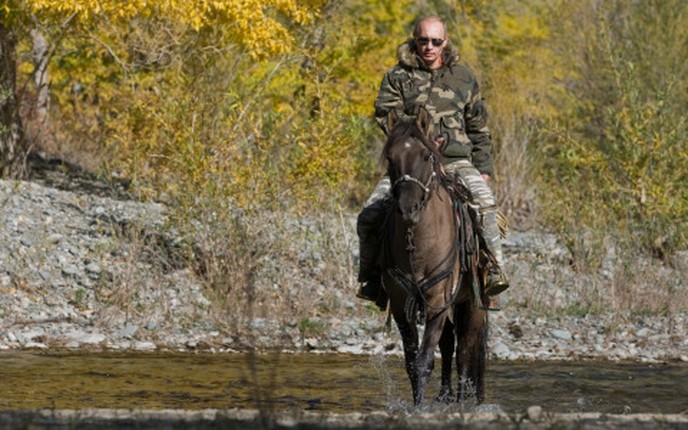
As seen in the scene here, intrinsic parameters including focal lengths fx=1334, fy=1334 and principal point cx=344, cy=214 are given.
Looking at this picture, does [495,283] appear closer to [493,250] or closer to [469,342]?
[493,250]

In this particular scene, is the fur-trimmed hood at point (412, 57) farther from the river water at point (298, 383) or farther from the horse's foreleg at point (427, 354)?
the river water at point (298, 383)

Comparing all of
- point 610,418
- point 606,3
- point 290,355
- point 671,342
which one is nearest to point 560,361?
point 671,342

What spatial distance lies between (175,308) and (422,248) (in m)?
7.35

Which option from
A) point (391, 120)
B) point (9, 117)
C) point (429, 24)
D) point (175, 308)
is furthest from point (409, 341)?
point (9, 117)

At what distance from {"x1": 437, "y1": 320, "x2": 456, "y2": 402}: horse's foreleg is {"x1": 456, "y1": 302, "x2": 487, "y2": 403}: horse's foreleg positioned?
0.11 metres

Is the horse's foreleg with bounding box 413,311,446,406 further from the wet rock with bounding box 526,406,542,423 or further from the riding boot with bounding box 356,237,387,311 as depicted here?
the wet rock with bounding box 526,406,542,423

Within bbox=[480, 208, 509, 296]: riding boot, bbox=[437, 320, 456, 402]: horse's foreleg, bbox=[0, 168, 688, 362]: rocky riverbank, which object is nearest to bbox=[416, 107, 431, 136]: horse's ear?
bbox=[480, 208, 509, 296]: riding boot

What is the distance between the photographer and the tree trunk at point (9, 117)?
76.2 feet

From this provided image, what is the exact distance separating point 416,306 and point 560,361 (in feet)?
17.1

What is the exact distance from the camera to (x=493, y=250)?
9.49 metres

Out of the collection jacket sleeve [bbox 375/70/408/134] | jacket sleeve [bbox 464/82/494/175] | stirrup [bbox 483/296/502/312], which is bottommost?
stirrup [bbox 483/296/502/312]

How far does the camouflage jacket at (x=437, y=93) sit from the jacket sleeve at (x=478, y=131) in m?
0.06

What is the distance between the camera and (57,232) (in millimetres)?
18406

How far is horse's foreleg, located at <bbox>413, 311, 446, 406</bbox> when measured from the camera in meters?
8.91
